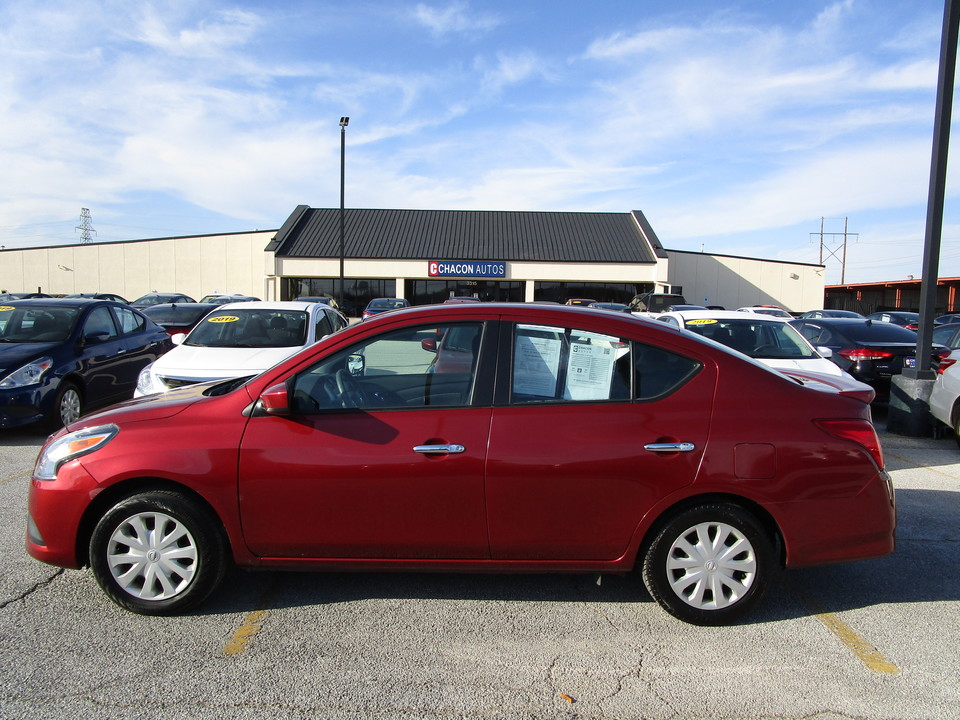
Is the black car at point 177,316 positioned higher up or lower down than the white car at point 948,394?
higher up

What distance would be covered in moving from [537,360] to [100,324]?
24.9 ft

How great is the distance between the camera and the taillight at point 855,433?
3.51 m

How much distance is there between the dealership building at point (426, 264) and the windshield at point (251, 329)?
2959 centimetres

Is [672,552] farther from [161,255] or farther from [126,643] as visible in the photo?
[161,255]

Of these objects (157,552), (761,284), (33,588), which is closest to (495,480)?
(157,552)

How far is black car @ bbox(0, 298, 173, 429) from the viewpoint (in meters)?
7.43

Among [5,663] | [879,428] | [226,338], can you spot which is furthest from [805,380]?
[226,338]

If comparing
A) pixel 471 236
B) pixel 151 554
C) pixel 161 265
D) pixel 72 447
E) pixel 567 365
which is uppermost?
pixel 471 236

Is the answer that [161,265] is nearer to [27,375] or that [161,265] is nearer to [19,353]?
[19,353]

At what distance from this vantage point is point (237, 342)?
329 inches

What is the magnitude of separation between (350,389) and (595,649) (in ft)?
5.90

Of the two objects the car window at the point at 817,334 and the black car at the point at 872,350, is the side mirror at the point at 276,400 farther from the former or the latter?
the car window at the point at 817,334

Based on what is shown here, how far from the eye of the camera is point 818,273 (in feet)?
149

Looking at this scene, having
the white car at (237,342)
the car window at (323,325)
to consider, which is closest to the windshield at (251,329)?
the white car at (237,342)
